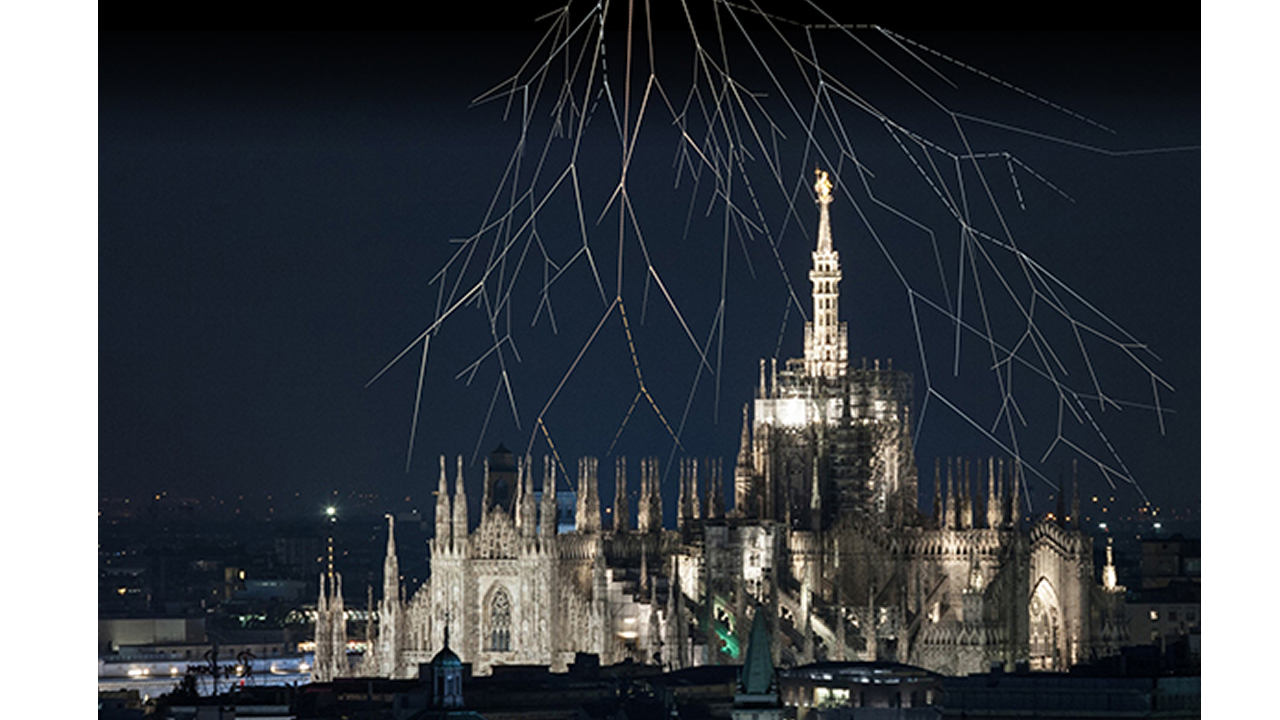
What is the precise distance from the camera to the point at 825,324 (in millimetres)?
36406

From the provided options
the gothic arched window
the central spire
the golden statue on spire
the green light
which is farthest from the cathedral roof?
the central spire

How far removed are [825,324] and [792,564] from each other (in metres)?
3.68

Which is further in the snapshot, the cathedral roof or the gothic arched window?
the gothic arched window

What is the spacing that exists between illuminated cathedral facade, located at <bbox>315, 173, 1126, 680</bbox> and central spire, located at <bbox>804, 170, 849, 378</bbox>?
0.03 metres

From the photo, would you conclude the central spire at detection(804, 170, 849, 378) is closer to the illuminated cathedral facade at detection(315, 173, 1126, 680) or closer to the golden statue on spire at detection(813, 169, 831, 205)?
the illuminated cathedral facade at detection(315, 173, 1126, 680)

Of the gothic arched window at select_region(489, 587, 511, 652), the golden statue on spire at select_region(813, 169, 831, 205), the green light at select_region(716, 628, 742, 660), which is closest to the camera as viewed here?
the golden statue on spire at select_region(813, 169, 831, 205)

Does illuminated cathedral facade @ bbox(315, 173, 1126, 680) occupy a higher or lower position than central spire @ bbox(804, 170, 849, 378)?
lower

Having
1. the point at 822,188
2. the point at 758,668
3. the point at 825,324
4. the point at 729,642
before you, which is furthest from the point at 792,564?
the point at 758,668

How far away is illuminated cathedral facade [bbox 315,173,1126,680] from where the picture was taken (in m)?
33.0

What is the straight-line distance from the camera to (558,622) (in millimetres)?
33312

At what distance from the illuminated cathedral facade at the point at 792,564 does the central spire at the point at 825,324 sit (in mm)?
33

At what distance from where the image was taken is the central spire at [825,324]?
3588cm

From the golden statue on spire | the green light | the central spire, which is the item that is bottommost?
the green light
